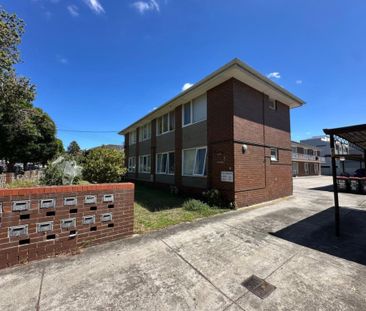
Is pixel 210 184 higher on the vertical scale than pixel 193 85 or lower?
lower

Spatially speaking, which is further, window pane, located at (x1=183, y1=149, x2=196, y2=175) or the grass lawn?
window pane, located at (x1=183, y1=149, x2=196, y2=175)

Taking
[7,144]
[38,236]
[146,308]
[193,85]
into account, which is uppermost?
[193,85]

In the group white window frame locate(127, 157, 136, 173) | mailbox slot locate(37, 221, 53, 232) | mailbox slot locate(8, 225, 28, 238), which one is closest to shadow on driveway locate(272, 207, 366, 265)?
mailbox slot locate(37, 221, 53, 232)

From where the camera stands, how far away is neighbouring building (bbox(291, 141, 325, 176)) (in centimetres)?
3274

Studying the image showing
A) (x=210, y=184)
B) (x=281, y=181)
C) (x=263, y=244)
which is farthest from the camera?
(x=281, y=181)

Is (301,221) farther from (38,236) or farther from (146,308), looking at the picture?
(38,236)

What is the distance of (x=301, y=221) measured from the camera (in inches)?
250

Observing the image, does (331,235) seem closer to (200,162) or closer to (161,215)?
(161,215)

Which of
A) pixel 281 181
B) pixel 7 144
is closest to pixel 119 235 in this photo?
pixel 281 181

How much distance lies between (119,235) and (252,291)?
3.17m

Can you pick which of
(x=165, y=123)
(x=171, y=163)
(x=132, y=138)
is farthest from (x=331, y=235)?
(x=132, y=138)

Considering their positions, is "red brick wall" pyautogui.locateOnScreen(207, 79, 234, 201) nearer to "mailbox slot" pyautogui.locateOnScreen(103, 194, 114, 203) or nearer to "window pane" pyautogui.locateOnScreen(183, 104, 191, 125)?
"window pane" pyautogui.locateOnScreen(183, 104, 191, 125)

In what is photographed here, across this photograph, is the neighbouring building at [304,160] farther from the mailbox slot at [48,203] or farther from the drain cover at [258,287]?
the mailbox slot at [48,203]

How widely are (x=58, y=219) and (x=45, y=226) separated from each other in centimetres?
23
